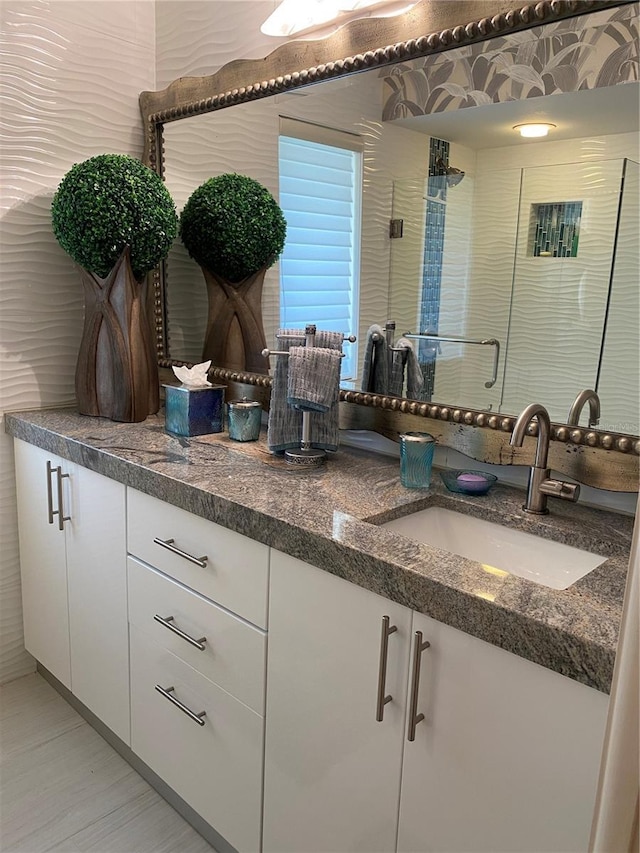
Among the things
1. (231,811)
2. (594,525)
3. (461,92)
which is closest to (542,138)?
(461,92)

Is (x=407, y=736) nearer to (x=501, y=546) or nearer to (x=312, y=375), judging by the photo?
(x=501, y=546)

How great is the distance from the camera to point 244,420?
5.91ft

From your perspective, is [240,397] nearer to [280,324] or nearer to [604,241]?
[280,324]

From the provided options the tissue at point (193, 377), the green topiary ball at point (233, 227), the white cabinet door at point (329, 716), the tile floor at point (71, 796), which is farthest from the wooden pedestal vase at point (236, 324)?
the tile floor at point (71, 796)

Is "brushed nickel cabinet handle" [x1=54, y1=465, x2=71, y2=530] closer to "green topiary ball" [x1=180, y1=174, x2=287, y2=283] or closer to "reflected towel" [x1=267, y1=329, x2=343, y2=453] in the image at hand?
"reflected towel" [x1=267, y1=329, x2=343, y2=453]

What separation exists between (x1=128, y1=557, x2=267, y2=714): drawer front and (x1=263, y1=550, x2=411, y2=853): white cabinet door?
56mm

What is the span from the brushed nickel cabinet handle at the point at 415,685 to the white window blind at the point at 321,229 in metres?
0.84

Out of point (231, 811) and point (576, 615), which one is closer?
point (576, 615)

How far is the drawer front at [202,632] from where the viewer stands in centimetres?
134

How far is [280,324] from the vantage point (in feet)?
6.18

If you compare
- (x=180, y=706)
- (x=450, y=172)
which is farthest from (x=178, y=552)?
(x=450, y=172)

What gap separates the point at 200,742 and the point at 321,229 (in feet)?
4.17

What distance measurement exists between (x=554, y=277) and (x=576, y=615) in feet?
2.32

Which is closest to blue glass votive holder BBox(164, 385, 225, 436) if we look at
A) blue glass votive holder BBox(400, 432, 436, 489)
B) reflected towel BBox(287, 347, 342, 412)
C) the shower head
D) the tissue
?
the tissue
